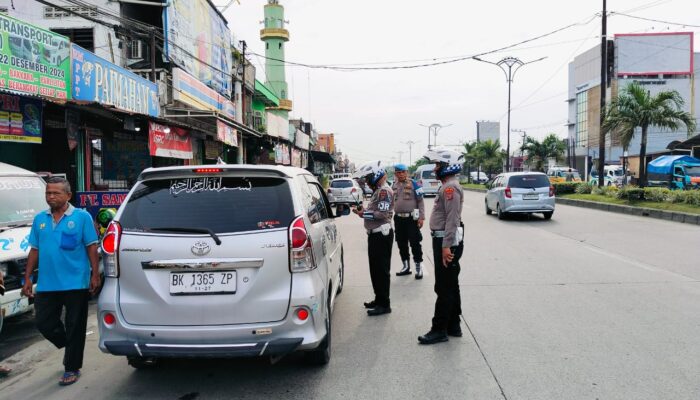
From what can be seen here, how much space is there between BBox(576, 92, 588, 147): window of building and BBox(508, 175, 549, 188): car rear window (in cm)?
7147

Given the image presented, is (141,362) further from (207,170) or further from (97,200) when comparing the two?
(97,200)

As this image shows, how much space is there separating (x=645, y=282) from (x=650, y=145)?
75.7m

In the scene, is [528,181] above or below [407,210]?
above

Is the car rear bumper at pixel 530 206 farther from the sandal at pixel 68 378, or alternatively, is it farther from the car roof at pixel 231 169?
the sandal at pixel 68 378

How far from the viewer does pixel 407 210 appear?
7.74 meters

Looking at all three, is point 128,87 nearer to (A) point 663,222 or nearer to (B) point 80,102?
(B) point 80,102

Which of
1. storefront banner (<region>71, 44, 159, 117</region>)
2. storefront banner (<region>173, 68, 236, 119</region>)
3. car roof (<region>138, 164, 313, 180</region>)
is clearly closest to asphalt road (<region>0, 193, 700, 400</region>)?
car roof (<region>138, 164, 313, 180</region>)

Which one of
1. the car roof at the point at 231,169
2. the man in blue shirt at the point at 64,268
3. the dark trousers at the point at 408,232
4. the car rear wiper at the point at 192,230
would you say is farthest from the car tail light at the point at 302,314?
the dark trousers at the point at 408,232

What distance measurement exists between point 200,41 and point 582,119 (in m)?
77.2

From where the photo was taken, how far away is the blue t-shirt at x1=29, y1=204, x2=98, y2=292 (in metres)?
4.13

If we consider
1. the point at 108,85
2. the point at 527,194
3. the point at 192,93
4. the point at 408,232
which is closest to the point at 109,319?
the point at 408,232

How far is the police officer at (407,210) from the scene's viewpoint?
7598 millimetres

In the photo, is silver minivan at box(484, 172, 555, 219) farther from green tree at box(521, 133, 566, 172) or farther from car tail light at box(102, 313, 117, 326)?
green tree at box(521, 133, 566, 172)

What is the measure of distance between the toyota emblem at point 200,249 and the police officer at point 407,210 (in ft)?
13.2
